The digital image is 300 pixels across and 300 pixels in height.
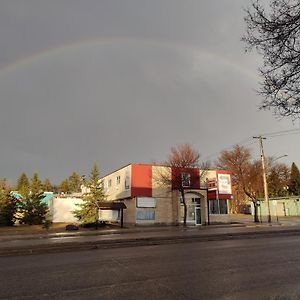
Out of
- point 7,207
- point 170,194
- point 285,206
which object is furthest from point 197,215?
point 285,206

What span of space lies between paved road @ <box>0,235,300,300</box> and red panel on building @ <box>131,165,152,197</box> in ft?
106

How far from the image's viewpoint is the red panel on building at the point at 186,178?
45.8 m

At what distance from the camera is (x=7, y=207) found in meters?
51.5

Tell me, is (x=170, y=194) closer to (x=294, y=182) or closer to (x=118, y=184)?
(x=118, y=184)

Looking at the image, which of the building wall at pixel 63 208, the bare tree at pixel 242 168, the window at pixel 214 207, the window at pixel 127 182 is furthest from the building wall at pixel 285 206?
the building wall at pixel 63 208

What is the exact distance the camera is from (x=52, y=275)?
30.7 ft

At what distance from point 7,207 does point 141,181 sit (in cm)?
2068

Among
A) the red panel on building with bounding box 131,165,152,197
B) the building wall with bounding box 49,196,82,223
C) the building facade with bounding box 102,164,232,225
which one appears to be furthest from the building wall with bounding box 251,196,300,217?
the building wall with bounding box 49,196,82,223

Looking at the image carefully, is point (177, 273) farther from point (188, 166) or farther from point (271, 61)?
point (188, 166)

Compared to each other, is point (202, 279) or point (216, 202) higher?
point (216, 202)

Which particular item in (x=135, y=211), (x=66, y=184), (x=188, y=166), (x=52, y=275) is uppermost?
(x=66, y=184)

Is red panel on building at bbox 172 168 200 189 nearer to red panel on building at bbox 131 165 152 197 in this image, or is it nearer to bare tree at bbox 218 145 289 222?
red panel on building at bbox 131 165 152 197

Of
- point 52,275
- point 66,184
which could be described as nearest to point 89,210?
point 52,275

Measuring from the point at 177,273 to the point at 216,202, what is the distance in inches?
1614
